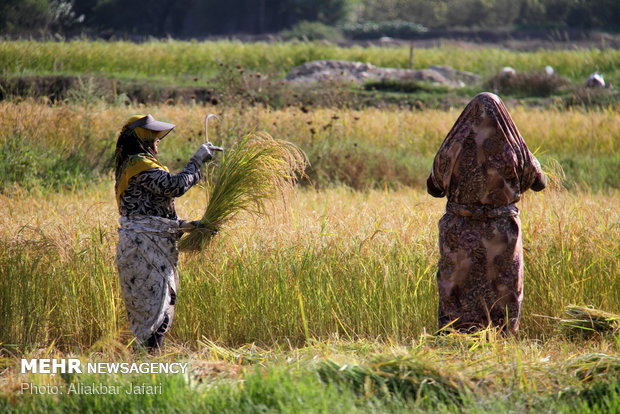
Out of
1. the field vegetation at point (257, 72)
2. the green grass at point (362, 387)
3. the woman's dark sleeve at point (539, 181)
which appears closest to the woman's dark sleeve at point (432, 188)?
the woman's dark sleeve at point (539, 181)

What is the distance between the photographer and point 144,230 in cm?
488

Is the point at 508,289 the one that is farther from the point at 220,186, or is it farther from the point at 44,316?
the point at 44,316

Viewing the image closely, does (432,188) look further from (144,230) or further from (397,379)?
(144,230)

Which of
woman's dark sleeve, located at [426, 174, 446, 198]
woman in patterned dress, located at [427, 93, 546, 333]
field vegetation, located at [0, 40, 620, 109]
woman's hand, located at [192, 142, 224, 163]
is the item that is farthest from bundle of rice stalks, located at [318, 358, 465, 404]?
field vegetation, located at [0, 40, 620, 109]

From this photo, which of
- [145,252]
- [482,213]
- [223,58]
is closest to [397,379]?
[482,213]

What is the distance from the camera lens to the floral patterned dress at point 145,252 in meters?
4.89

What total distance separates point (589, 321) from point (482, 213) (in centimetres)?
99

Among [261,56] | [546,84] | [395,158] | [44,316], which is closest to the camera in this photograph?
[44,316]

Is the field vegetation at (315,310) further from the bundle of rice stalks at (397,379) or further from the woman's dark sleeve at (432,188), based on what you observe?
the woman's dark sleeve at (432,188)

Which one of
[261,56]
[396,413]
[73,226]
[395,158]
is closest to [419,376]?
[396,413]

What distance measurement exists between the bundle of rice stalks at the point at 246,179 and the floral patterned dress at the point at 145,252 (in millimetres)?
359

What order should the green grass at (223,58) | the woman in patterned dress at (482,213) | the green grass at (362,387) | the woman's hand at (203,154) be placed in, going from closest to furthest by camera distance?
1. the green grass at (362,387)
2. the woman in patterned dress at (482,213)
3. the woman's hand at (203,154)
4. the green grass at (223,58)

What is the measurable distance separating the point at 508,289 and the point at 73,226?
340 cm

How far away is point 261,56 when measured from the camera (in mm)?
24406
